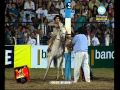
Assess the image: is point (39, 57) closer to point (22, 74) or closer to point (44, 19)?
point (44, 19)

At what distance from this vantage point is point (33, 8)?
81.3 ft

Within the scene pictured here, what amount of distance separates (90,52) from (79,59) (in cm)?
786

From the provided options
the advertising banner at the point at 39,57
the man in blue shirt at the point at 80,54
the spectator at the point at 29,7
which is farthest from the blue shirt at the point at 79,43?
the spectator at the point at 29,7

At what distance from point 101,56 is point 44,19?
14.3 ft

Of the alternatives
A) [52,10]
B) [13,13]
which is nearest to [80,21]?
[52,10]

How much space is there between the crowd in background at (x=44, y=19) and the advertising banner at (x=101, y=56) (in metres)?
0.49

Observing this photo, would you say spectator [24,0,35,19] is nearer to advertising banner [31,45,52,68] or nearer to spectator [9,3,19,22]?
spectator [9,3,19,22]

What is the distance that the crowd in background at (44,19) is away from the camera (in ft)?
71.7

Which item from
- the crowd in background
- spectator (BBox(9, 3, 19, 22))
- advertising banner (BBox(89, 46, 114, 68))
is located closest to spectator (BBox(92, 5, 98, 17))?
the crowd in background

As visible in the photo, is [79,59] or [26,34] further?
[26,34]

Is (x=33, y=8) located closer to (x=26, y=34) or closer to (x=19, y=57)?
(x=26, y=34)

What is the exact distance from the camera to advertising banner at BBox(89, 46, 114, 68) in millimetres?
21281

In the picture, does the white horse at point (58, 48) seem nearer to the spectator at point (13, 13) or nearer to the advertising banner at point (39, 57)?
the advertising banner at point (39, 57)
